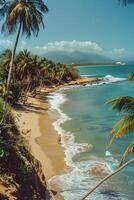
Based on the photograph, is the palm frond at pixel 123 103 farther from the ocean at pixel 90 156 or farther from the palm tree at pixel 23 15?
the palm tree at pixel 23 15

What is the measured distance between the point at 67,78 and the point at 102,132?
6374 centimetres

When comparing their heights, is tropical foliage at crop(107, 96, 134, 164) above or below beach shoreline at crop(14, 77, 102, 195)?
above

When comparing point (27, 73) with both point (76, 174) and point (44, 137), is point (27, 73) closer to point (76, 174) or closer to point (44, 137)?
point (44, 137)

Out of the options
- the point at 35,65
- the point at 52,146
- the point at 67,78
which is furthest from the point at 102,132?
the point at 67,78

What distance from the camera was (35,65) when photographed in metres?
65.9

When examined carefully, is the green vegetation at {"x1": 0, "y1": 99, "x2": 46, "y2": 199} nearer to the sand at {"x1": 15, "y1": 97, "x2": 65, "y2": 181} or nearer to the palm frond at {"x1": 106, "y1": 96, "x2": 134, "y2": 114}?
the sand at {"x1": 15, "y1": 97, "x2": 65, "y2": 181}

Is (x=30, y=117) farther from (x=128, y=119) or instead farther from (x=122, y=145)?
(x=128, y=119)

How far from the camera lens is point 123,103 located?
13734 millimetres

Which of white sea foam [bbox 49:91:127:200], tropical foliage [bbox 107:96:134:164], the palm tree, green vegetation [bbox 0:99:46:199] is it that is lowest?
white sea foam [bbox 49:91:127:200]

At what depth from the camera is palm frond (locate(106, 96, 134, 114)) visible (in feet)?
44.8

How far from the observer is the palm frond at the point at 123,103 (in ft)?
44.8

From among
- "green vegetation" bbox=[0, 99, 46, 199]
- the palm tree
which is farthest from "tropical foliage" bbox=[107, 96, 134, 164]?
the palm tree

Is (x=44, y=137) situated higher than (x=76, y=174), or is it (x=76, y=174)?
(x=44, y=137)

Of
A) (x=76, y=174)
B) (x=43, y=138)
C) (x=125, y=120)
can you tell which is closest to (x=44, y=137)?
(x=43, y=138)
